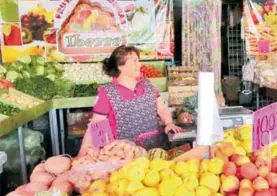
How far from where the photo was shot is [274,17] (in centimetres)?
597

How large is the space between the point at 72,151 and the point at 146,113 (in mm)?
1968

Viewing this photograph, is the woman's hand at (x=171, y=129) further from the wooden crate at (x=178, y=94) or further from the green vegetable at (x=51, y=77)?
the green vegetable at (x=51, y=77)

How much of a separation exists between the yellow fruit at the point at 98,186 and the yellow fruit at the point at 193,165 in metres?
0.39

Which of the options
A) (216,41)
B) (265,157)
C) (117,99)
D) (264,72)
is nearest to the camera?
Answer: (265,157)

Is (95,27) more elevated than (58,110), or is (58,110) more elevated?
(95,27)

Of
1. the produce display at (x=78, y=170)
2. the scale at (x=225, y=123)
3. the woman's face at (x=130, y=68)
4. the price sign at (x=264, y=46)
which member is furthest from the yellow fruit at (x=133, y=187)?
the price sign at (x=264, y=46)

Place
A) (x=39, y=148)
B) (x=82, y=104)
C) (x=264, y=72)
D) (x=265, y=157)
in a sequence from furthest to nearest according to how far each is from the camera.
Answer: (x=264, y=72) < (x=82, y=104) < (x=39, y=148) < (x=265, y=157)

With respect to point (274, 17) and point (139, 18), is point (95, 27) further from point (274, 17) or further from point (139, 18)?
point (274, 17)

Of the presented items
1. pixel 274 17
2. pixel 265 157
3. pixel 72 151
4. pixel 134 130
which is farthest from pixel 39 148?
pixel 274 17

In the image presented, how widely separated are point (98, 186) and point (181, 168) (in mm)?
390

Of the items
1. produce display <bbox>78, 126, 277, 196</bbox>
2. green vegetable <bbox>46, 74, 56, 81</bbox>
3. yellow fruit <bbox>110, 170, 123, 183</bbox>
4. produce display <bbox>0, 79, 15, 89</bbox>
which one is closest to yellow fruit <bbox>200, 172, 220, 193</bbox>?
produce display <bbox>78, 126, 277, 196</bbox>

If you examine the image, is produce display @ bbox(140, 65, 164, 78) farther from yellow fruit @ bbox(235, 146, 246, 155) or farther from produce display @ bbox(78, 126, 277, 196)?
produce display @ bbox(78, 126, 277, 196)

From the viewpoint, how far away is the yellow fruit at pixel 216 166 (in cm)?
184

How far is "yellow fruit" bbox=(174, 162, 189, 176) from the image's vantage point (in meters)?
1.88
